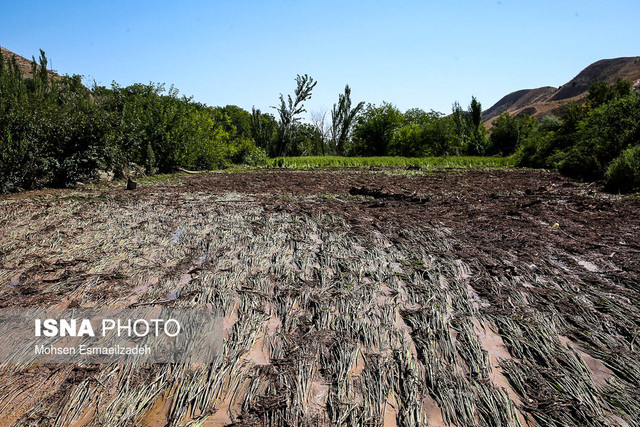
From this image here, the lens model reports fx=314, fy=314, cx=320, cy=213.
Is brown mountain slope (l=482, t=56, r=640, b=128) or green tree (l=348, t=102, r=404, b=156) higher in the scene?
brown mountain slope (l=482, t=56, r=640, b=128)

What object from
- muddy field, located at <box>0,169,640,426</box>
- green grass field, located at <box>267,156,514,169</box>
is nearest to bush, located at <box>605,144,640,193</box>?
muddy field, located at <box>0,169,640,426</box>

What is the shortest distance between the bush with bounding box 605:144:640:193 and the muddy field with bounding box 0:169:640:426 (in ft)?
11.6

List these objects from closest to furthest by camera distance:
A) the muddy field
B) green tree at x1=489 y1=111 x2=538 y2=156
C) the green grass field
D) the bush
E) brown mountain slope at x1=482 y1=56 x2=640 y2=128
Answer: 1. the muddy field
2. the bush
3. the green grass field
4. green tree at x1=489 y1=111 x2=538 y2=156
5. brown mountain slope at x1=482 y1=56 x2=640 y2=128

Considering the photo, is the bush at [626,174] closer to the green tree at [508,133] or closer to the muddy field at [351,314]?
the muddy field at [351,314]

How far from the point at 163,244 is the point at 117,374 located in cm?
221

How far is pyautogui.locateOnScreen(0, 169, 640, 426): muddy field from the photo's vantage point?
4.53 feet

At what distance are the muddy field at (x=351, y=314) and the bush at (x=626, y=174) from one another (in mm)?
3527

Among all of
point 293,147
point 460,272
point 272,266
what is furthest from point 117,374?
point 293,147

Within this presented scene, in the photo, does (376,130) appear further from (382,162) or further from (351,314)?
(351,314)

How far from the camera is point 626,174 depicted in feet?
24.1

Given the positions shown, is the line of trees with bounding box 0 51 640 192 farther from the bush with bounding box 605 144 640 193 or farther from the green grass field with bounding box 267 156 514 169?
the green grass field with bounding box 267 156 514 169

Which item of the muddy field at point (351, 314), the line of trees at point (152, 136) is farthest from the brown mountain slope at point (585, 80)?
the muddy field at point (351, 314)

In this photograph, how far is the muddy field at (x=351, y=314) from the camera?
138cm

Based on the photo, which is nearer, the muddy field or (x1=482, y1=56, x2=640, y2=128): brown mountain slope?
the muddy field
